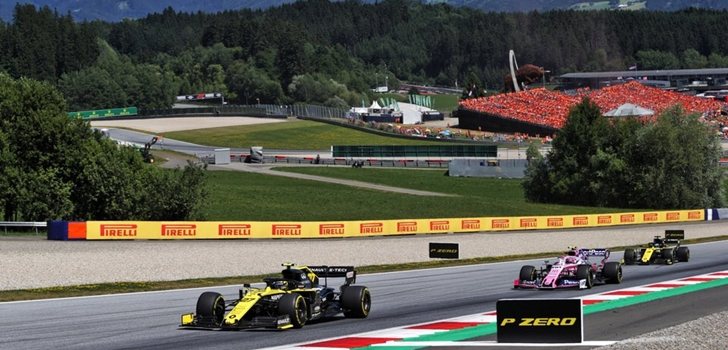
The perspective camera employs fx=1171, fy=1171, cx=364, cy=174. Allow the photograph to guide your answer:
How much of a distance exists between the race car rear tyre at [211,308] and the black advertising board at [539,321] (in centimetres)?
615

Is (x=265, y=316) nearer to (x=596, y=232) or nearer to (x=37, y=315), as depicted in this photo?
(x=37, y=315)

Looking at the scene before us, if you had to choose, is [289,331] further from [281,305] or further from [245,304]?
[245,304]

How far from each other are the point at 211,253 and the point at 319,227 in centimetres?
1168

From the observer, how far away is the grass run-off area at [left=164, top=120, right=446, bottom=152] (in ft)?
474

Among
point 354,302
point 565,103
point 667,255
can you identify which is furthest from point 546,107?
point 354,302

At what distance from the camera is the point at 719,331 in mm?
22688

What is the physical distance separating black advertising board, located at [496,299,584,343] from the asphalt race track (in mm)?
2027

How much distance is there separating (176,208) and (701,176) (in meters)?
49.0

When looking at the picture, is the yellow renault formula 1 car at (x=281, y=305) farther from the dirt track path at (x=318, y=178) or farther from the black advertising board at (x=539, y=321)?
the dirt track path at (x=318, y=178)

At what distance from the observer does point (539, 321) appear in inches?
821

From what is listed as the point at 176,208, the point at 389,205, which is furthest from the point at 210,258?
the point at 389,205

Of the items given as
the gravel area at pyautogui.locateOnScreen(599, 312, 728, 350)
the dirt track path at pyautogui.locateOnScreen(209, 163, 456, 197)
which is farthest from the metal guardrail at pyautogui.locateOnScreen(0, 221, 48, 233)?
the dirt track path at pyautogui.locateOnScreen(209, 163, 456, 197)

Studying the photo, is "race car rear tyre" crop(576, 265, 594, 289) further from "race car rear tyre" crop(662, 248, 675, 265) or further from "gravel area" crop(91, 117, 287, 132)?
"gravel area" crop(91, 117, 287, 132)

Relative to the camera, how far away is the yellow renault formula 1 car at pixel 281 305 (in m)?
23.8
